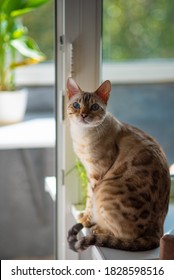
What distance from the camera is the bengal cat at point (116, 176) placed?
1.25 metres

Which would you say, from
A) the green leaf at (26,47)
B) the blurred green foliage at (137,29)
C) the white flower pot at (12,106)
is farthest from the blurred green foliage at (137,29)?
the white flower pot at (12,106)

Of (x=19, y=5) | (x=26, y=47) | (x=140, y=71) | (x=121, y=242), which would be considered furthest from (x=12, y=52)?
(x=121, y=242)

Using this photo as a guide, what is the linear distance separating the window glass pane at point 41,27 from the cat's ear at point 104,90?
0.97 meters

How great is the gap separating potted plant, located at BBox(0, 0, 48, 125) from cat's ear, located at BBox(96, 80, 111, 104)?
0.65m

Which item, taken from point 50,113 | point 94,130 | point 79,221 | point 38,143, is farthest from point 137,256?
point 50,113

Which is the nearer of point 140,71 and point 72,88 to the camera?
point 72,88

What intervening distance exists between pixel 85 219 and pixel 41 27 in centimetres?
109

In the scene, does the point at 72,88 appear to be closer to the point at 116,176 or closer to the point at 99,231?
the point at 116,176

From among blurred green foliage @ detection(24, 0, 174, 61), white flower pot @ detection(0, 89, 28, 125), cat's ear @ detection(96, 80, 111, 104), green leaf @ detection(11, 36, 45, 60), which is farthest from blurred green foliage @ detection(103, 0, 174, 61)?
white flower pot @ detection(0, 89, 28, 125)

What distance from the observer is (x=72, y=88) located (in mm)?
1292

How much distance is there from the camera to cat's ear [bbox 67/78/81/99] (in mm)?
1280

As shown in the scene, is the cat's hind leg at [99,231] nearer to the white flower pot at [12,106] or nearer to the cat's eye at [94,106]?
the cat's eye at [94,106]

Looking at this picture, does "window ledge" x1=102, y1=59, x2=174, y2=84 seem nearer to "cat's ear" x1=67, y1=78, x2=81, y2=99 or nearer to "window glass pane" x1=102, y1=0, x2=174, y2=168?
"window glass pane" x1=102, y1=0, x2=174, y2=168
